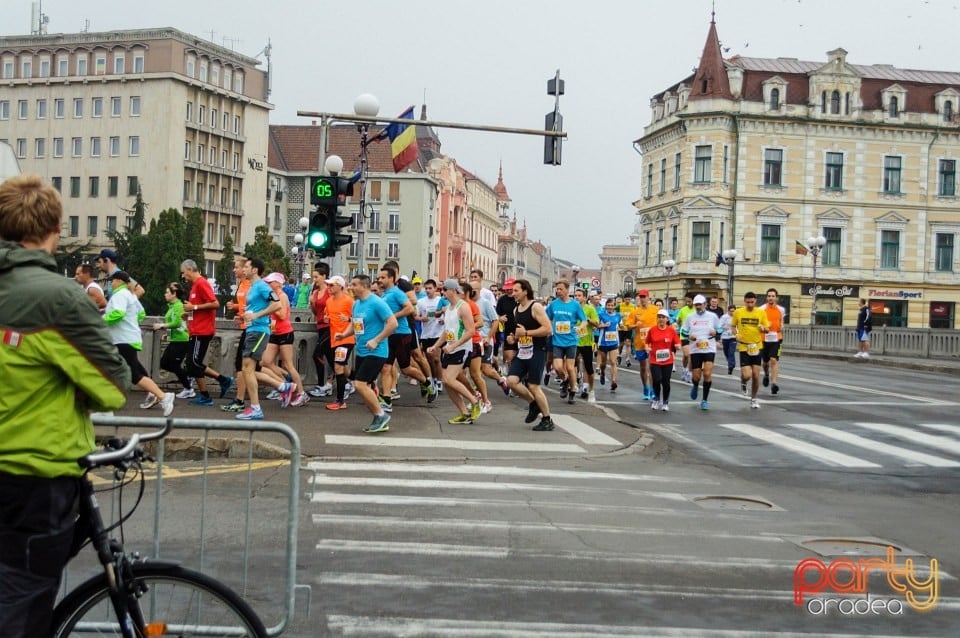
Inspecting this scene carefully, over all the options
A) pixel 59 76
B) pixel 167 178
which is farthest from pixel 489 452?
pixel 59 76

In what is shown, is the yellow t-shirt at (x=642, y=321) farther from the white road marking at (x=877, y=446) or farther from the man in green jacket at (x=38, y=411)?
the man in green jacket at (x=38, y=411)

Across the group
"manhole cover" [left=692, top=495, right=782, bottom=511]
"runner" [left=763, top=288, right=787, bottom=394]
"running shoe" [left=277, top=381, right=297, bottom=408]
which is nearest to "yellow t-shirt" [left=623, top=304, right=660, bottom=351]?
"runner" [left=763, top=288, right=787, bottom=394]

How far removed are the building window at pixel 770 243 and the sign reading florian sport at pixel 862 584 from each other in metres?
57.5

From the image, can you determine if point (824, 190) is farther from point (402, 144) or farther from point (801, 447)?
point (801, 447)

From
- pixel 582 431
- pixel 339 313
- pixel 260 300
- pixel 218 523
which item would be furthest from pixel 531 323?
pixel 218 523

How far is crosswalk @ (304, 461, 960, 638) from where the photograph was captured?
5582mm

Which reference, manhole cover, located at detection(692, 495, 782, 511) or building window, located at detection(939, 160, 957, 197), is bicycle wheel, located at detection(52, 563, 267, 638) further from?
building window, located at detection(939, 160, 957, 197)

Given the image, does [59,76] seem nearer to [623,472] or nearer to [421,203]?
[421,203]

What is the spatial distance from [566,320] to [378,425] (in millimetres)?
4997

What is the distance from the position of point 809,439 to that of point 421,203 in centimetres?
9459

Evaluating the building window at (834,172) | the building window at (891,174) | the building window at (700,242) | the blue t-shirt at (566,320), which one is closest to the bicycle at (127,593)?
the blue t-shirt at (566,320)

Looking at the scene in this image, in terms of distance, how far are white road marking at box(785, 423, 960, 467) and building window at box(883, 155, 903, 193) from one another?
52.4 meters

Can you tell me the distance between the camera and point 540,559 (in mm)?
6910

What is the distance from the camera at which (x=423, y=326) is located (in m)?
20.3
